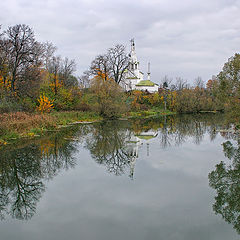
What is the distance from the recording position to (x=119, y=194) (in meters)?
7.57

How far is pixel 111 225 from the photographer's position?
19.0 feet

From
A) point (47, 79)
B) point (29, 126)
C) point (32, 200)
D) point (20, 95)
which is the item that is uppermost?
point (47, 79)

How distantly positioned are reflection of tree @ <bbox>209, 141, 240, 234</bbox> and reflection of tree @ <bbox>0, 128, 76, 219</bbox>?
194 inches

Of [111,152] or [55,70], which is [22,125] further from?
[55,70]

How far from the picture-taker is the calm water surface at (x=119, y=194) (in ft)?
18.4

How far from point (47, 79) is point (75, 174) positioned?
3317cm

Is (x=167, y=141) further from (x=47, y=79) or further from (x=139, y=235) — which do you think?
(x=47, y=79)

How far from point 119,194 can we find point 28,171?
435 cm

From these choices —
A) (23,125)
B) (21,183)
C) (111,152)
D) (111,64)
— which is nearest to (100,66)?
(111,64)

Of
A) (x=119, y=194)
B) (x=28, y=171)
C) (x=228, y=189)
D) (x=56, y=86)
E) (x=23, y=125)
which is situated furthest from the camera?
(x=56, y=86)

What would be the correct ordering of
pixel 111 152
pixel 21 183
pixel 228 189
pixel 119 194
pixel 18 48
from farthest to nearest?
pixel 18 48
pixel 111 152
pixel 21 183
pixel 228 189
pixel 119 194

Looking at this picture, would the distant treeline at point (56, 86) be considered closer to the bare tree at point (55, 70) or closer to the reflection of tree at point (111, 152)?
the bare tree at point (55, 70)

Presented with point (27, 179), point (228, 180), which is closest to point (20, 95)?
point (27, 179)

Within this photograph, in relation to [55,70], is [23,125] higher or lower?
lower
